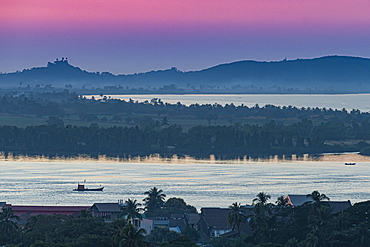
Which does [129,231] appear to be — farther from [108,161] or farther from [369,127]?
[369,127]

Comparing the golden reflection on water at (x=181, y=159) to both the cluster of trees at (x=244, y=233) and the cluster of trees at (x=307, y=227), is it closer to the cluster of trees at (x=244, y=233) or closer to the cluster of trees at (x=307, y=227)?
the cluster of trees at (x=244, y=233)

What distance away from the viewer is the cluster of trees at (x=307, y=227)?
34875 millimetres

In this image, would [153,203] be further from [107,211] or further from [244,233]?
[244,233]

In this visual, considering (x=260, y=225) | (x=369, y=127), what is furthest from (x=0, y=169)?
(x=369, y=127)

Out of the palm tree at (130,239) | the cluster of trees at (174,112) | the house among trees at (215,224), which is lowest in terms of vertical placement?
the house among trees at (215,224)

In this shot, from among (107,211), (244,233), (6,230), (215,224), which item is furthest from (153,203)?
(6,230)

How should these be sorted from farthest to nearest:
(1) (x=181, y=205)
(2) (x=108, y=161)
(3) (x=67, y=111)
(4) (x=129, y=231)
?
(3) (x=67, y=111), (2) (x=108, y=161), (1) (x=181, y=205), (4) (x=129, y=231)

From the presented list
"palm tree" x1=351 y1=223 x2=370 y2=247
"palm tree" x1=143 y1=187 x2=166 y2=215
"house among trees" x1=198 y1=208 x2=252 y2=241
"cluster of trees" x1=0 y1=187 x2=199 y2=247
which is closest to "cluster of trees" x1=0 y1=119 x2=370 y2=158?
"palm tree" x1=143 y1=187 x2=166 y2=215

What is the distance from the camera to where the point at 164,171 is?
82562 mm

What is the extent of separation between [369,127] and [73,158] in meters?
54.3

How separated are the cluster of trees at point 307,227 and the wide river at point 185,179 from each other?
16.6m

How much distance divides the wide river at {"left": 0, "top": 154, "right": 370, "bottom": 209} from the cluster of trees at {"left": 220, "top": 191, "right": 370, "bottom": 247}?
653 inches

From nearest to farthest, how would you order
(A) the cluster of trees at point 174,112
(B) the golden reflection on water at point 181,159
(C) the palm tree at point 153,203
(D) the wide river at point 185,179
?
(C) the palm tree at point 153,203, (D) the wide river at point 185,179, (B) the golden reflection on water at point 181,159, (A) the cluster of trees at point 174,112

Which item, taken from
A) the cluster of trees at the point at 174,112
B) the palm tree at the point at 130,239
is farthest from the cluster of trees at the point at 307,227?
the cluster of trees at the point at 174,112
